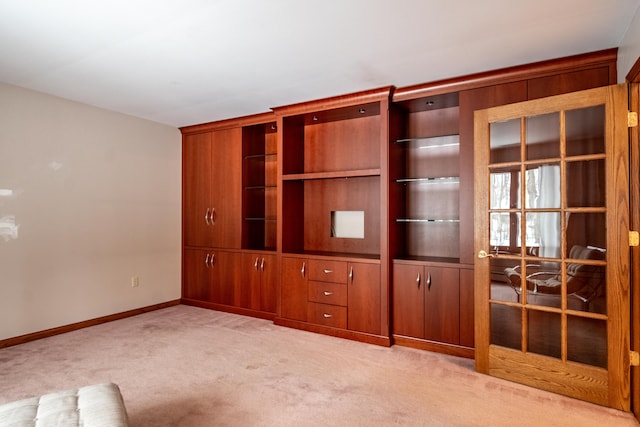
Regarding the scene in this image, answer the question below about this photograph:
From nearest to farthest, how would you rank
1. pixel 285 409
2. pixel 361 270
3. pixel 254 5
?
1. pixel 254 5
2. pixel 285 409
3. pixel 361 270

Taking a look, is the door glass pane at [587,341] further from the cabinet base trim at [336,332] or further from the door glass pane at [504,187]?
the cabinet base trim at [336,332]

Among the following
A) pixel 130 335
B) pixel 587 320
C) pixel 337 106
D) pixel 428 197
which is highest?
pixel 337 106

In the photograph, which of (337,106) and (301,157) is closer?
(337,106)

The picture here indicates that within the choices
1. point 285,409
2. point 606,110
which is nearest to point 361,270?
point 285,409

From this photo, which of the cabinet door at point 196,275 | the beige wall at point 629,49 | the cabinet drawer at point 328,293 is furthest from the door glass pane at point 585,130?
the cabinet door at point 196,275

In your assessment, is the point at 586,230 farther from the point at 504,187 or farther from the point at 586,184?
the point at 504,187

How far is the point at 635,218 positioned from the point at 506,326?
1144 mm

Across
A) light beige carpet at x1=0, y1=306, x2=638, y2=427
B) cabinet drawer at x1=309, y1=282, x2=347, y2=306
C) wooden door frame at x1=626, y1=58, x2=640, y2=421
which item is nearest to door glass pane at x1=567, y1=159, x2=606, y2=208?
wooden door frame at x1=626, y1=58, x2=640, y2=421

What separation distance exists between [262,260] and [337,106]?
6.73 feet

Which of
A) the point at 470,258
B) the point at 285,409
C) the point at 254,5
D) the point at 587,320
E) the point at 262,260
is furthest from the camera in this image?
the point at 262,260

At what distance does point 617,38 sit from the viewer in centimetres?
256

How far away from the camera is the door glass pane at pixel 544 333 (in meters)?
Result: 2.60

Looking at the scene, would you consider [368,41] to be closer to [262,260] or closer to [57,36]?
[57,36]

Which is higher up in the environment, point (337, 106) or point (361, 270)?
point (337, 106)
